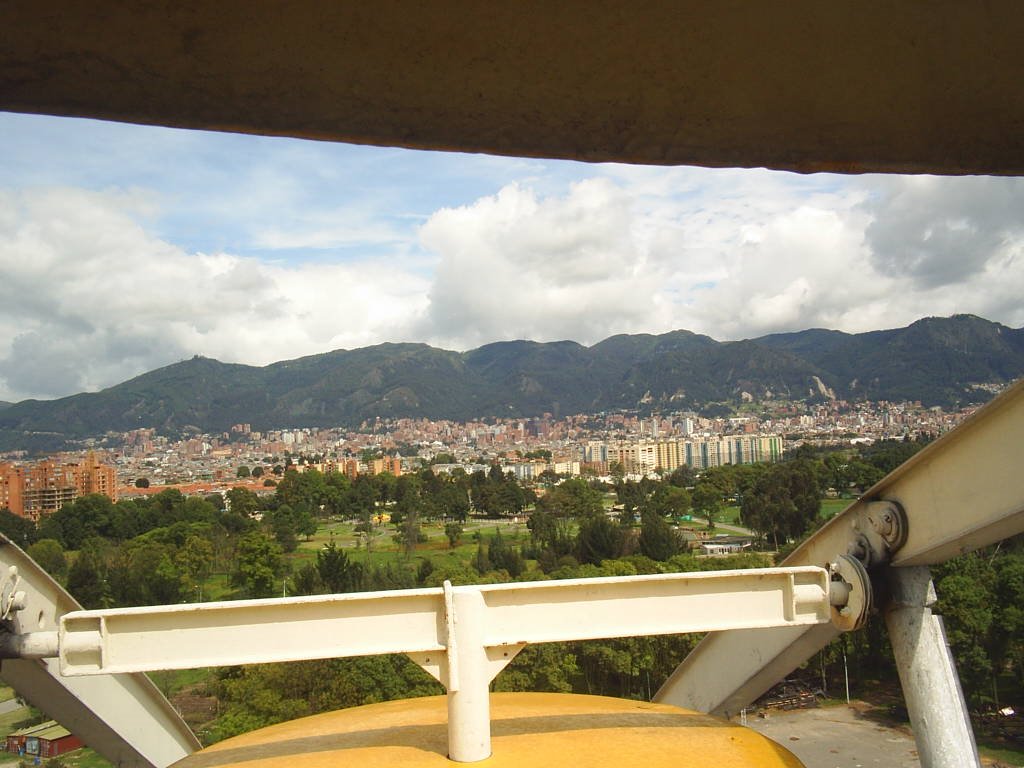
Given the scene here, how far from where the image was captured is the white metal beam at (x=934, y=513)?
2.53m

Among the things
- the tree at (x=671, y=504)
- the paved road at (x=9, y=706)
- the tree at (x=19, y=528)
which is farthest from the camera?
the tree at (x=671, y=504)

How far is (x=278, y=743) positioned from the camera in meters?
3.22

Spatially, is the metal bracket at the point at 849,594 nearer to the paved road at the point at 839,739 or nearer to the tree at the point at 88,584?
the paved road at the point at 839,739

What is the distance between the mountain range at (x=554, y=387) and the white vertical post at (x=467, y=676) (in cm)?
11722

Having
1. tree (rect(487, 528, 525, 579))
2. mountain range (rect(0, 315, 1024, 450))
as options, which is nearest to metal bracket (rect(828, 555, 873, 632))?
tree (rect(487, 528, 525, 579))

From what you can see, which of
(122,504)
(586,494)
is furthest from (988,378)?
(122,504)

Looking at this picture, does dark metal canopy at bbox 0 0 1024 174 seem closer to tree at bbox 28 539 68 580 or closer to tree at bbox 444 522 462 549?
tree at bbox 28 539 68 580

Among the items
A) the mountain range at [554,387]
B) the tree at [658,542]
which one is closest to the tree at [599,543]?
the tree at [658,542]

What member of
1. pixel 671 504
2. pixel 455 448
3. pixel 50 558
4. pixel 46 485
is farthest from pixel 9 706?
pixel 455 448

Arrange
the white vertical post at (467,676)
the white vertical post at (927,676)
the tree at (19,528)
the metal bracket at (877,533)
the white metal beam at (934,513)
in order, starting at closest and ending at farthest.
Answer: the white metal beam at (934,513) < the white vertical post at (467,676) < the white vertical post at (927,676) < the metal bracket at (877,533) < the tree at (19,528)

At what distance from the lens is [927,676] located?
10.0 feet

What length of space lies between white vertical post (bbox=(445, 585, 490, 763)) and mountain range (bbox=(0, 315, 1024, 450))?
11722 centimetres

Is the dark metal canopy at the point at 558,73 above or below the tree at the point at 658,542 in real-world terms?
above

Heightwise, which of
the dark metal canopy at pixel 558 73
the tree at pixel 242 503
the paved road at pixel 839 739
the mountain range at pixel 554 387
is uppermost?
the mountain range at pixel 554 387
